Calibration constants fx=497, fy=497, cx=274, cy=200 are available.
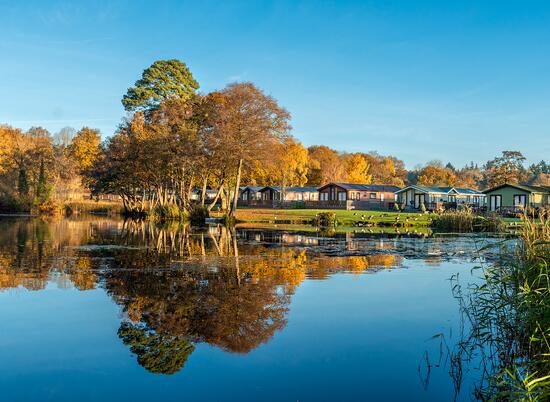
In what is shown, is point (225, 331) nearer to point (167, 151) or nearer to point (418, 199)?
point (167, 151)

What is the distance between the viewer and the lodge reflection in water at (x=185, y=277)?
27.7 feet

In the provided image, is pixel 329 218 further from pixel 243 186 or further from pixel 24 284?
pixel 243 186

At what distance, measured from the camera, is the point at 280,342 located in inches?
324

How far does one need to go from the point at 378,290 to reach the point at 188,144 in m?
34.8

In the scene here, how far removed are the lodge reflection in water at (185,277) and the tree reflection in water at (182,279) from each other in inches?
0.8

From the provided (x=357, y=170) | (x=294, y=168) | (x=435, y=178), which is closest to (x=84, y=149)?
(x=294, y=168)

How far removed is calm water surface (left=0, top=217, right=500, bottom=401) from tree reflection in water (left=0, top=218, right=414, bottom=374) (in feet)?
0.14

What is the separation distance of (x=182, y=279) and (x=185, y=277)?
35 centimetres

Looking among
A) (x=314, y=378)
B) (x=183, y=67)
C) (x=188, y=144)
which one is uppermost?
(x=183, y=67)

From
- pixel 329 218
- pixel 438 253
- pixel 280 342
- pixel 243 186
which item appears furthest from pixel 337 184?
pixel 280 342

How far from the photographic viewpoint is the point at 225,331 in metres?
8.69

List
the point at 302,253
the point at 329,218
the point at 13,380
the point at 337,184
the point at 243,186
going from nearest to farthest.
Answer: the point at 13,380 < the point at 302,253 < the point at 329,218 < the point at 337,184 < the point at 243,186

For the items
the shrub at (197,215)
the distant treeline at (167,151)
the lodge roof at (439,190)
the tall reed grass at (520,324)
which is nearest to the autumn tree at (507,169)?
the lodge roof at (439,190)

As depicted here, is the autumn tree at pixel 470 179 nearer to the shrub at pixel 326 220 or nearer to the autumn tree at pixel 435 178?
the autumn tree at pixel 435 178
